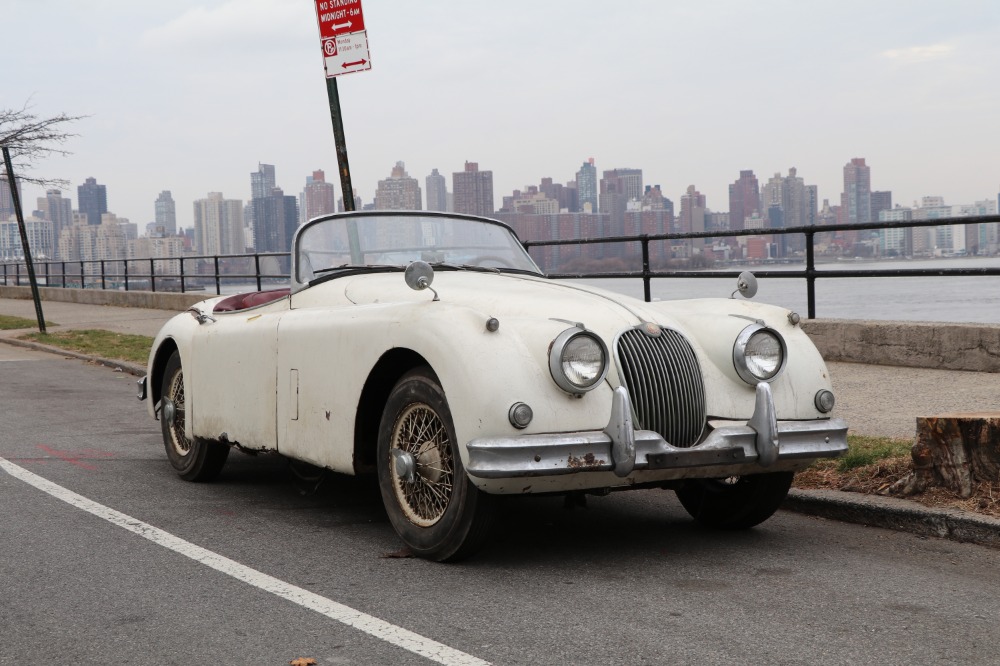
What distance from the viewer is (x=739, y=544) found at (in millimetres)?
5367

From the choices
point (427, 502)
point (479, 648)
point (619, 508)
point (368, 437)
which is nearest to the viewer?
point (479, 648)

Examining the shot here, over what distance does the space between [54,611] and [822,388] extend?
10.9ft

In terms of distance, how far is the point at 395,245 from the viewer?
670cm

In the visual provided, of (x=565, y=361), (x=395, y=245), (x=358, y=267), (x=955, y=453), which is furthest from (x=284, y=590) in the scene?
(x=955, y=453)

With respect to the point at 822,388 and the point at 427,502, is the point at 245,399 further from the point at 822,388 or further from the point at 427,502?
the point at 822,388

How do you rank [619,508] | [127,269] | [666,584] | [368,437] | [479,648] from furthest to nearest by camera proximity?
[127,269] → [619,508] → [368,437] → [666,584] → [479,648]

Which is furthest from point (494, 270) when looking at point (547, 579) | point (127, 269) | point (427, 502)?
point (127, 269)

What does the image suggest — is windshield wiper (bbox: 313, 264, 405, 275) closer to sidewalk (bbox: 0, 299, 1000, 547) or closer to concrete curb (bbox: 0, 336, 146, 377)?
sidewalk (bbox: 0, 299, 1000, 547)

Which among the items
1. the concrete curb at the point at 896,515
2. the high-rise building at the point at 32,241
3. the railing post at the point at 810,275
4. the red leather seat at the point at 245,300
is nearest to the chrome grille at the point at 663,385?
the concrete curb at the point at 896,515

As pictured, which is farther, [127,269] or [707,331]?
[127,269]

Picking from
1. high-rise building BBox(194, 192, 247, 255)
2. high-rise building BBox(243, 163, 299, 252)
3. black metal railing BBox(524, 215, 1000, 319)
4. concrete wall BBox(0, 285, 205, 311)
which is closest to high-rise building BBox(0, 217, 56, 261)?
high-rise building BBox(194, 192, 247, 255)

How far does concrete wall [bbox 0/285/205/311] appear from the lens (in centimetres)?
2709

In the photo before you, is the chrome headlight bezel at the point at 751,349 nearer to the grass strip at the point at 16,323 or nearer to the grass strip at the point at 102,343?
the grass strip at the point at 102,343

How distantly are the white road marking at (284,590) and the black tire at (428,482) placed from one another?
651mm
